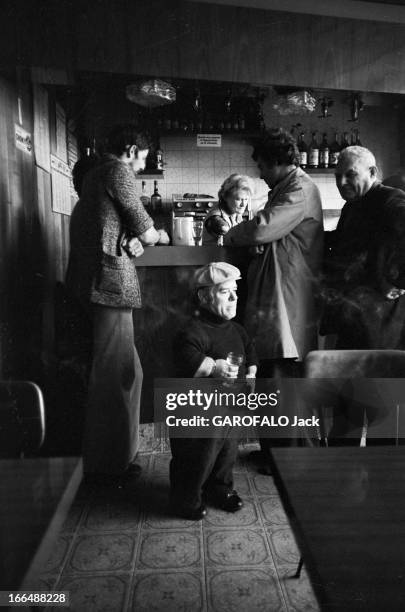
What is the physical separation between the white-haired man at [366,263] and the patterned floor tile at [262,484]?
437 mm

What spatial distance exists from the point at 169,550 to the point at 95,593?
8.0 inches

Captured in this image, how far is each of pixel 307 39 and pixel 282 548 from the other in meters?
1.29

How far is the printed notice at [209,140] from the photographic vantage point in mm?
1013

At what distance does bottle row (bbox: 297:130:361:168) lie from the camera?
1.07 metres

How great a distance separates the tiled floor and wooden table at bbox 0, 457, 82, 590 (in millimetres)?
212

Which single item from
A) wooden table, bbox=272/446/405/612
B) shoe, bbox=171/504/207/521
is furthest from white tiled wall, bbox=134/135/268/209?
shoe, bbox=171/504/207/521

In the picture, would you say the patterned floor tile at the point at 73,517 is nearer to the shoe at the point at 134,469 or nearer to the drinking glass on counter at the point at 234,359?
the shoe at the point at 134,469

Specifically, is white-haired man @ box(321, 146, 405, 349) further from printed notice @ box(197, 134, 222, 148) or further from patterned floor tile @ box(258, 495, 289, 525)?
patterned floor tile @ box(258, 495, 289, 525)

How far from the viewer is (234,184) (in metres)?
1.07

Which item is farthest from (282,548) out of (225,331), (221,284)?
(221,284)

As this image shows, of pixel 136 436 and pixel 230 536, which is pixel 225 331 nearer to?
pixel 136 436

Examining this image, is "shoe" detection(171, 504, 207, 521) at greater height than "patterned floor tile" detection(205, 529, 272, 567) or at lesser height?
greater

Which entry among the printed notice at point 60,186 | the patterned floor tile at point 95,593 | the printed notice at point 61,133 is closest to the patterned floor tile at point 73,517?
the patterned floor tile at point 95,593

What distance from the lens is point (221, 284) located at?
1.12m
